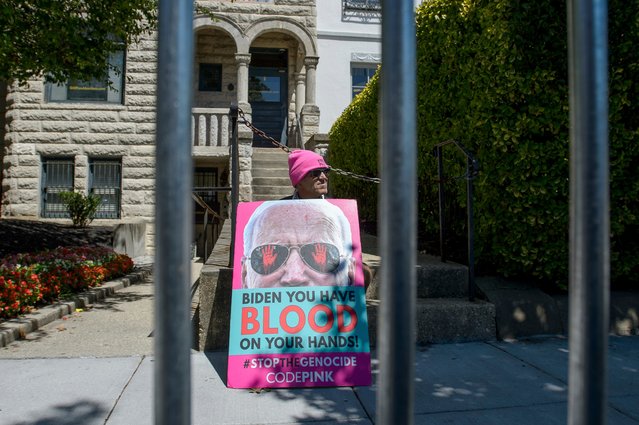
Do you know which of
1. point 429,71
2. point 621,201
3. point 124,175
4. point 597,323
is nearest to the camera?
point 597,323

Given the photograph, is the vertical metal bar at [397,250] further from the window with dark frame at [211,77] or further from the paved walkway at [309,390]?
the window with dark frame at [211,77]

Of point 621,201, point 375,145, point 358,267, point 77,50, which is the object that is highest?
point 77,50

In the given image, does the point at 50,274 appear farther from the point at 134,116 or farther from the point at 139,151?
the point at 134,116

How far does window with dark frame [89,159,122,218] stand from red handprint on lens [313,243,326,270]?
38.8 ft

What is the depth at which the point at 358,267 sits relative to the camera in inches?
143

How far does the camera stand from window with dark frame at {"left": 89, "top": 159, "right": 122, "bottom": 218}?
14.0m

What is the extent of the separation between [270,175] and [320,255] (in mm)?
8645

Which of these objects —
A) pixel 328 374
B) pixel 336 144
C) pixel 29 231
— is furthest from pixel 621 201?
pixel 29 231

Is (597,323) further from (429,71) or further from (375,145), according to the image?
(375,145)

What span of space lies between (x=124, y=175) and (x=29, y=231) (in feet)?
10.8

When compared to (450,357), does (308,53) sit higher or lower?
higher

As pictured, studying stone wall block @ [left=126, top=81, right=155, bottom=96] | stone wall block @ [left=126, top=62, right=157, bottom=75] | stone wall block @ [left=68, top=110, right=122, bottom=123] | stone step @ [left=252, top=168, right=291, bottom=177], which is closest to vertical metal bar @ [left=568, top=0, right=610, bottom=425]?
stone step @ [left=252, top=168, right=291, bottom=177]

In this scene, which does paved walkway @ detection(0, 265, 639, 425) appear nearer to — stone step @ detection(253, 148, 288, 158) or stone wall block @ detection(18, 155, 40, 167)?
stone step @ detection(253, 148, 288, 158)

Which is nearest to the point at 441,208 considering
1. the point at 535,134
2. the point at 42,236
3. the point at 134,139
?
the point at 535,134
